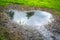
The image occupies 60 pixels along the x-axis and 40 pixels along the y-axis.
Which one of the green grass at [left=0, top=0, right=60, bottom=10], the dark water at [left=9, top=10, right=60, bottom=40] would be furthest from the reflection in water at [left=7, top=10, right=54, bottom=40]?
the green grass at [left=0, top=0, right=60, bottom=10]

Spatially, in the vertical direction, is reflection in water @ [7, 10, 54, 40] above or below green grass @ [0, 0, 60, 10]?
below

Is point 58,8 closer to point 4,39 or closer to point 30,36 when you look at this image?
point 30,36

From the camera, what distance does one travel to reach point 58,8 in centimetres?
2600

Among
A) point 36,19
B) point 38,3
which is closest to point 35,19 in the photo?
point 36,19

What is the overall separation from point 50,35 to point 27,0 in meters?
12.3

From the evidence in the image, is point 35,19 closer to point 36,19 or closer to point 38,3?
point 36,19

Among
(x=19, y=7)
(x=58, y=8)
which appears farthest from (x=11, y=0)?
(x=58, y=8)

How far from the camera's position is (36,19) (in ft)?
67.7

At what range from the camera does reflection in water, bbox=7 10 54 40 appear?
697 inches

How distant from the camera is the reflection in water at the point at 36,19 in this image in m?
17.7

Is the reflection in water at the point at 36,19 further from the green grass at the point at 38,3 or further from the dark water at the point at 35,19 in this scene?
the green grass at the point at 38,3

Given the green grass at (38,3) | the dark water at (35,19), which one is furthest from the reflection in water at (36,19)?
the green grass at (38,3)

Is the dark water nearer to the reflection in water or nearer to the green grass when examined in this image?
the reflection in water

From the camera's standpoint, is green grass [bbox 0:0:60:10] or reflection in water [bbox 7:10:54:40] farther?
green grass [bbox 0:0:60:10]
